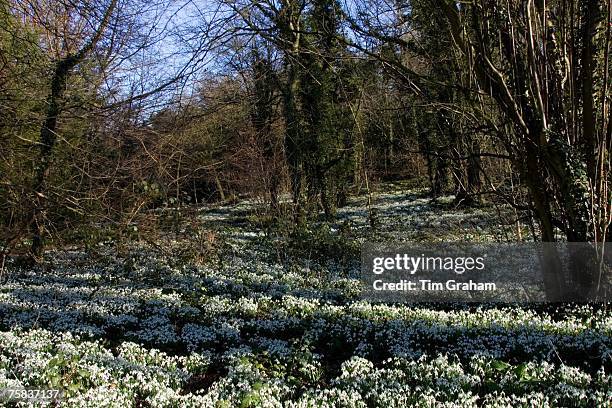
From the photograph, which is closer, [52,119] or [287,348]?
[287,348]

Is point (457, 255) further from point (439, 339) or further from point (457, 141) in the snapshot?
point (439, 339)

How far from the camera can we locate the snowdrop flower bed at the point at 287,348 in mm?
5355

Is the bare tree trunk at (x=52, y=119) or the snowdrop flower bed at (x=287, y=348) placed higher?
the bare tree trunk at (x=52, y=119)

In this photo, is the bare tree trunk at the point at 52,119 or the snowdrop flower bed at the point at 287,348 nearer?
the snowdrop flower bed at the point at 287,348

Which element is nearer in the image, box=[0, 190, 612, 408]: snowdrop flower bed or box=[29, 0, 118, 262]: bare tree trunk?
box=[0, 190, 612, 408]: snowdrop flower bed

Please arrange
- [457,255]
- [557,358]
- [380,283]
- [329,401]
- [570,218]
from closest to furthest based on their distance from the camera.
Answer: [329,401], [557,358], [570,218], [380,283], [457,255]

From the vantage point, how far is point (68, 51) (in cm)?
1330

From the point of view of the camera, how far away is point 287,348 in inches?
277

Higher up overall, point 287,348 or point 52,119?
point 52,119

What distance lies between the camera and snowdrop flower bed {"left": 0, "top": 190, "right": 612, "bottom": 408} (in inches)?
211

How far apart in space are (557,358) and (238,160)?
12.7 meters

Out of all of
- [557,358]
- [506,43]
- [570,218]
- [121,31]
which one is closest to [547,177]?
[570,218]

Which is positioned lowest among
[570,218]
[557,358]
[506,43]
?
[557,358]

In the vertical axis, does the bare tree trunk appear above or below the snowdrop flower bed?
above
